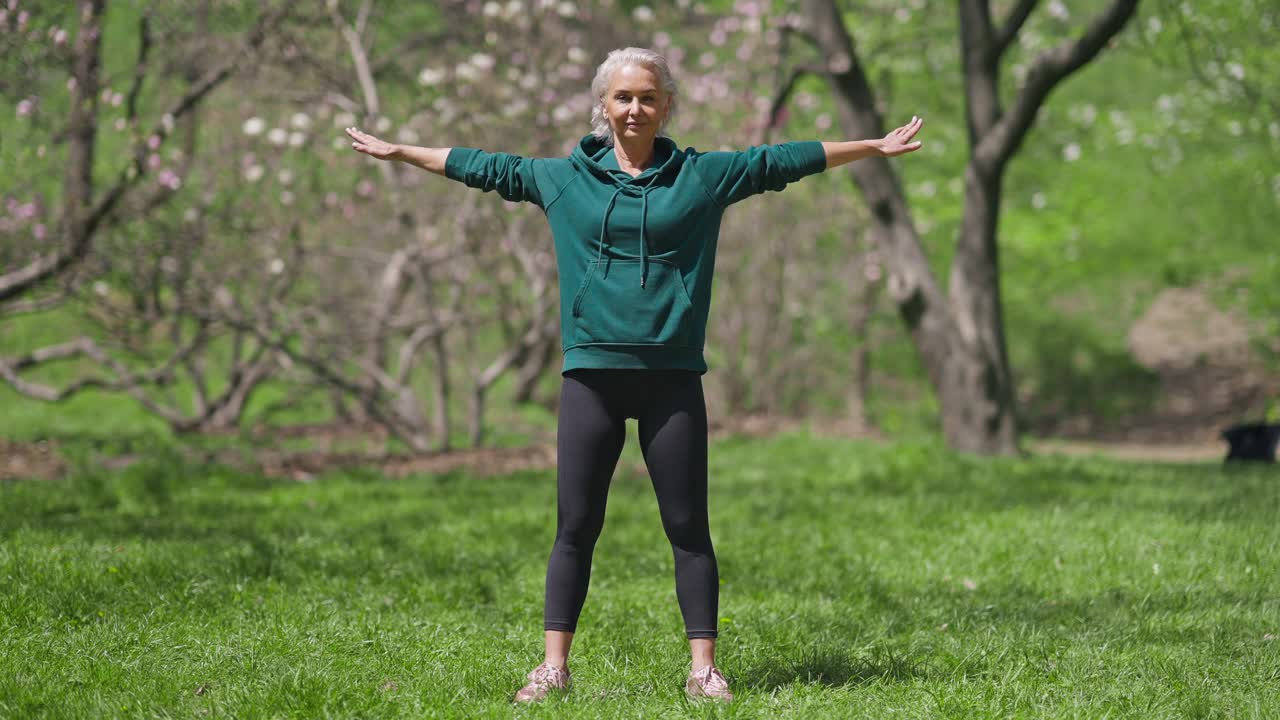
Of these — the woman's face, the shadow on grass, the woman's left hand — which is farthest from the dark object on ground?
the woman's face

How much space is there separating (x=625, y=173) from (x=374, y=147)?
0.86 m

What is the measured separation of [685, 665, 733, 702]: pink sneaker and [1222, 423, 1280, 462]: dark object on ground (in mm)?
9003

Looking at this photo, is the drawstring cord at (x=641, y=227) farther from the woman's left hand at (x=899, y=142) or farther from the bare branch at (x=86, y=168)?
the bare branch at (x=86, y=168)

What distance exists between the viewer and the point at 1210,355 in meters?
24.0

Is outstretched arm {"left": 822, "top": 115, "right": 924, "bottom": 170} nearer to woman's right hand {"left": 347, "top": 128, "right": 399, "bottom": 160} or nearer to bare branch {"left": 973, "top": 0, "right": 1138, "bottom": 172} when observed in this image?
woman's right hand {"left": 347, "top": 128, "right": 399, "bottom": 160}

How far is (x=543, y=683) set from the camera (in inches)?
146

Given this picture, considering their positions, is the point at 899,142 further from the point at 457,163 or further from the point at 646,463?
the point at 457,163

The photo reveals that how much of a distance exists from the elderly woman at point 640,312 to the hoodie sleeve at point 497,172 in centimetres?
1

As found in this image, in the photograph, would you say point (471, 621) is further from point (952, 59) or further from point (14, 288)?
point (952, 59)

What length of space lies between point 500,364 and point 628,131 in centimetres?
899

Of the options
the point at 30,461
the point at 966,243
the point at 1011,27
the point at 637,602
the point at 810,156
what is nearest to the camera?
the point at 810,156

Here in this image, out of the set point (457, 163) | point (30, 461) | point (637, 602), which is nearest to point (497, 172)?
point (457, 163)

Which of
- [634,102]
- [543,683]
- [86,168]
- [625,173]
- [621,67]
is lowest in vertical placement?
[543,683]

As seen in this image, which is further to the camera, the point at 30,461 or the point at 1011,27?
the point at 1011,27
